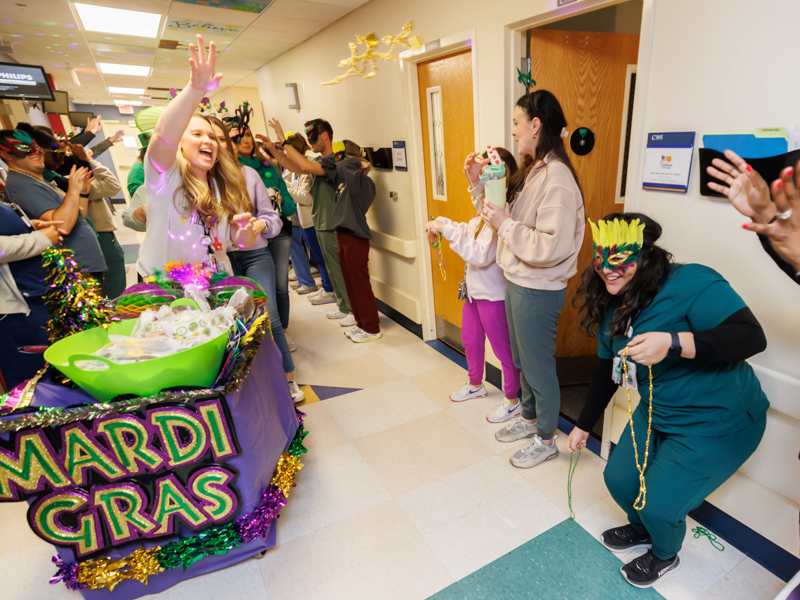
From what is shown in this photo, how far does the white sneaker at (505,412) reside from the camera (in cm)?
242

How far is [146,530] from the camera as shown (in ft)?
4.63

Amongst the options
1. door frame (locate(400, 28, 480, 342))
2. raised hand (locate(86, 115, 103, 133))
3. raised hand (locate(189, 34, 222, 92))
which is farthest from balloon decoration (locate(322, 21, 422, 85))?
raised hand (locate(86, 115, 103, 133))

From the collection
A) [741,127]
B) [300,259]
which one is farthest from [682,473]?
[300,259]

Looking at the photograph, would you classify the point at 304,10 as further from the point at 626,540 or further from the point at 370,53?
the point at 626,540

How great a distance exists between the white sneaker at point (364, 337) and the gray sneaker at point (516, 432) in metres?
1.57

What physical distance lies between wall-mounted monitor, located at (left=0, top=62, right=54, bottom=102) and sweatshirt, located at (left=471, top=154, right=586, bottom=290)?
191 inches

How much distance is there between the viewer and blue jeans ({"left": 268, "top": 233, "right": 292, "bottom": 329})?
9.74 ft

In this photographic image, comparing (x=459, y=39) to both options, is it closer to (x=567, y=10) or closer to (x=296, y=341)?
(x=567, y=10)

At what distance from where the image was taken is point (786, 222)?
0.96m

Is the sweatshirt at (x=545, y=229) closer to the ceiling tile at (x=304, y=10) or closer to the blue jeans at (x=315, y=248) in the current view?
the ceiling tile at (x=304, y=10)

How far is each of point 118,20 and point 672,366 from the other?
15.6ft

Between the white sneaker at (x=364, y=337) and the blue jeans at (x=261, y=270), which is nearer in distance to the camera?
the blue jeans at (x=261, y=270)

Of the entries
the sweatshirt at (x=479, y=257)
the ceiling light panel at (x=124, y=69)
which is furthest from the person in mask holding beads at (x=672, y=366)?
the ceiling light panel at (x=124, y=69)

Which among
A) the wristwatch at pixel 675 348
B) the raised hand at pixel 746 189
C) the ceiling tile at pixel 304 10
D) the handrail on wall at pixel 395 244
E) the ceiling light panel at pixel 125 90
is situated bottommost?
the handrail on wall at pixel 395 244
